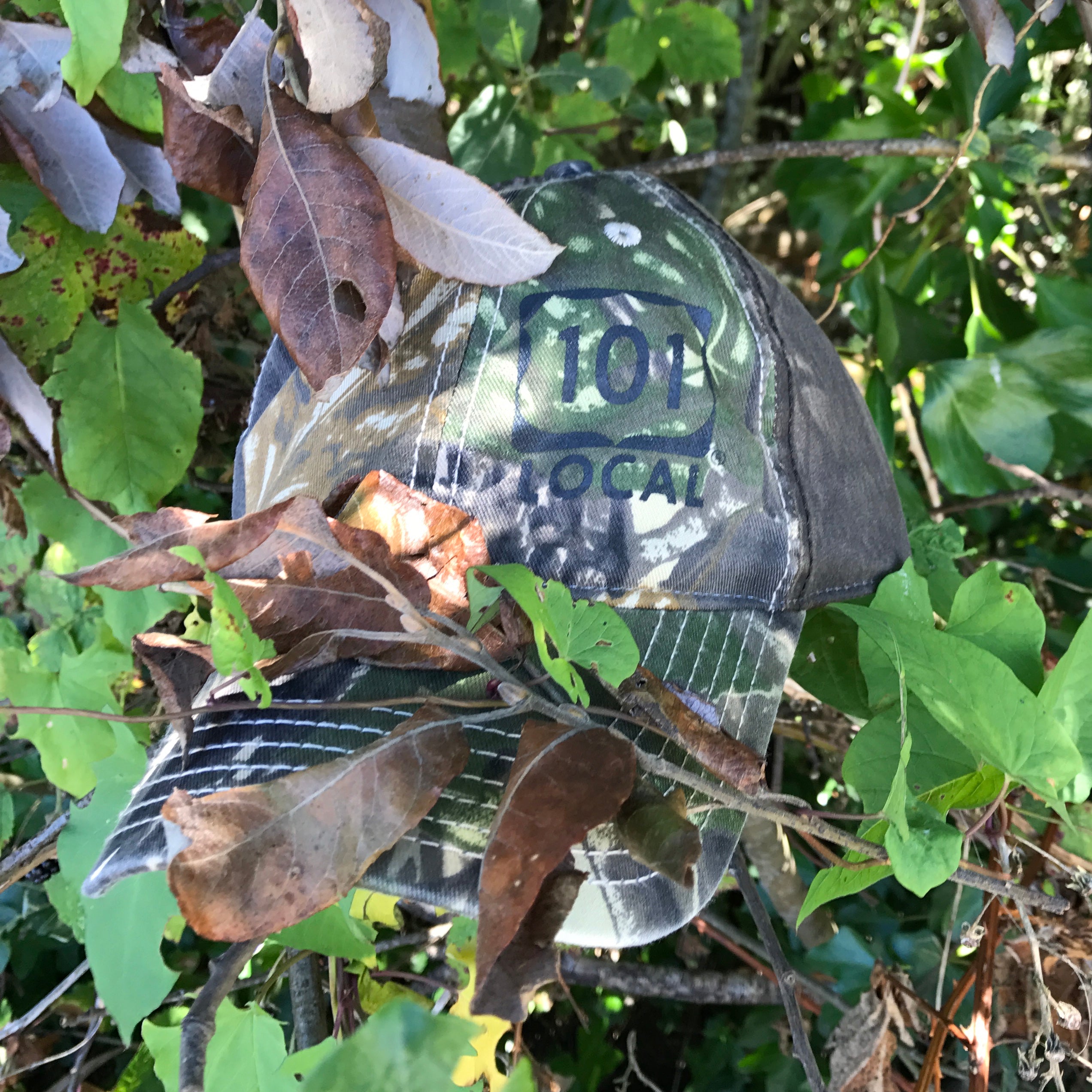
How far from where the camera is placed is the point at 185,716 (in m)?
0.53

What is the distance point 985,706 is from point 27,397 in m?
0.79

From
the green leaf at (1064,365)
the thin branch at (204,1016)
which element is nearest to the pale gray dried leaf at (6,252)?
the thin branch at (204,1016)

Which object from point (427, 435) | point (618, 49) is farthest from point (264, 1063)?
point (618, 49)

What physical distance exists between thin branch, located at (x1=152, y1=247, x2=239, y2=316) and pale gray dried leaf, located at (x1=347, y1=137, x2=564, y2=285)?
277 millimetres

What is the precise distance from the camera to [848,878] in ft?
1.69

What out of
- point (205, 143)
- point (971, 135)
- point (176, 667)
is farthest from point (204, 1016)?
point (971, 135)

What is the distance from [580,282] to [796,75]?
5.65ft

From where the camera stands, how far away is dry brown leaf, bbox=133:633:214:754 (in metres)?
0.53

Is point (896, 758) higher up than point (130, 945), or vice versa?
point (896, 758)

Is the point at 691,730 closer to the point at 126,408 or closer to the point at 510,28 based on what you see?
the point at 126,408

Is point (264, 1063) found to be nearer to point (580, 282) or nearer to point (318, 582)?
point (318, 582)

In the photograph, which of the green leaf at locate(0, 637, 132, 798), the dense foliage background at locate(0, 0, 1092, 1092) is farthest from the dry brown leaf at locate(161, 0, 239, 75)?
the green leaf at locate(0, 637, 132, 798)

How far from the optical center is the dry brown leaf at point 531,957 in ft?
1.30

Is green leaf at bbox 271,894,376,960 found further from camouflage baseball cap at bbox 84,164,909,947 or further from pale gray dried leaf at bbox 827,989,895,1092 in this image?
pale gray dried leaf at bbox 827,989,895,1092
